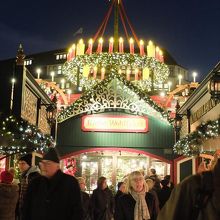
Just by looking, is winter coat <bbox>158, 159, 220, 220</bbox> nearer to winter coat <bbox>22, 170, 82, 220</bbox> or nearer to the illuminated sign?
winter coat <bbox>22, 170, 82, 220</bbox>

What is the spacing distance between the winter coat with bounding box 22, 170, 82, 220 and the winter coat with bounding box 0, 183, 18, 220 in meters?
1.81

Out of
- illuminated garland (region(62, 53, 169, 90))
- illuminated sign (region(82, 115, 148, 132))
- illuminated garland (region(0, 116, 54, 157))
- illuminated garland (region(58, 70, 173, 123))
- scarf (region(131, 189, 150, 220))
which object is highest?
illuminated garland (region(62, 53, 169, 90))

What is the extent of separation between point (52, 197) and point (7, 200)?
208 centimetres

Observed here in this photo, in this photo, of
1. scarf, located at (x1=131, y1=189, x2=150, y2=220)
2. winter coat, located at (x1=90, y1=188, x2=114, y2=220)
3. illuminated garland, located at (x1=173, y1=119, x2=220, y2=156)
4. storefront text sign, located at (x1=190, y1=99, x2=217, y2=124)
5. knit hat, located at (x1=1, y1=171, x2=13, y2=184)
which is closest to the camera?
scarf, located at (x1=131, y1=189, x2=150, y2=220)

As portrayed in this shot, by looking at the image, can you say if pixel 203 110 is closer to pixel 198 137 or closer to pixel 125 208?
pixel 198 137

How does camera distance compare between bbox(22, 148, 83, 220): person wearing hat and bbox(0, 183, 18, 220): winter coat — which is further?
bbox(0, 183, 18, 220): winter coat

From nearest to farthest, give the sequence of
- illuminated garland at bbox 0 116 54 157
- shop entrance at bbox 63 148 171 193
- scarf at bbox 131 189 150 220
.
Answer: scarf at bbox 131 189 150 220, illuminated garland at bbox 0 116 54 157, shop entrance at bbox 63 148 171 193

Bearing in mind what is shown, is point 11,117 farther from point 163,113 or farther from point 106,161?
point 106,161

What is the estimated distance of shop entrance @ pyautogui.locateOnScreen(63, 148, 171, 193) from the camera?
70.7ft

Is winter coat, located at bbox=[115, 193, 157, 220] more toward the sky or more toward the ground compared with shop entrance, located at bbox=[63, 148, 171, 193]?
more toward the ground

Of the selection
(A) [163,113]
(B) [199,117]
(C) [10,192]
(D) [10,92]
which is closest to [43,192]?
(C) [10,192]

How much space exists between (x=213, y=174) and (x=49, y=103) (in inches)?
617

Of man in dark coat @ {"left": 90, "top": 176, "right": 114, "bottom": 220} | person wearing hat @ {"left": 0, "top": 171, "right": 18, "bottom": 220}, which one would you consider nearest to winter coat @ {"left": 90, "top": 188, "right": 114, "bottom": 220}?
man in dark coat @ {"left": 90, "top": 176, "right": 114, "bottom": 220}

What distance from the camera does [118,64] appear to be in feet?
58.3
